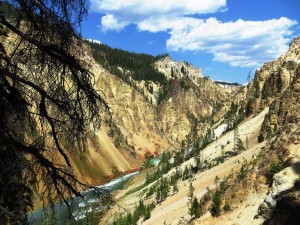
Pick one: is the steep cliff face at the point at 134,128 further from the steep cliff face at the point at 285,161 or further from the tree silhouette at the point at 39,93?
the tree silhouette at the point at 39,93

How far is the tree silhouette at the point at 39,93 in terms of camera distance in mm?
5449

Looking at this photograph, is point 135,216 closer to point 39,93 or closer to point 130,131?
point 39,93

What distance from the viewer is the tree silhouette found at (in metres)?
5.45

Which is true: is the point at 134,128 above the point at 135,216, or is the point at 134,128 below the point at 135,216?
above

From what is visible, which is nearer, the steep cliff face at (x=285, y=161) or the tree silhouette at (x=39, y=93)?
the tree silhouette at (x=39, y=93)

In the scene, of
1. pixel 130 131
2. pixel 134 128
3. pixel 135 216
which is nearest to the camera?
pixel 135 216

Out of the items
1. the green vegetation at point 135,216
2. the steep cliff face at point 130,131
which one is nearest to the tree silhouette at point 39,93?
the green vegetation at point 135,216

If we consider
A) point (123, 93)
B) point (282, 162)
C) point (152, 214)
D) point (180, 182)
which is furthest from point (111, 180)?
point (282, 162)

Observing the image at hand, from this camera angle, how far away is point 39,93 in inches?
223

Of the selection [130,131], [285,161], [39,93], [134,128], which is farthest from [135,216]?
[134,128]

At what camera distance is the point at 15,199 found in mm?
5766

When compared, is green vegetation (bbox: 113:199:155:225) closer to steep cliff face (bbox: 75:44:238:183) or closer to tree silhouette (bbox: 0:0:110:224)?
steep cliff face (bbox: 75:44:238:183)

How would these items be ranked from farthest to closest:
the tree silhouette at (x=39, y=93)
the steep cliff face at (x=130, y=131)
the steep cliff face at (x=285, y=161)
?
the steep cliff face at (x=130, y=131)
the steep cliff face at (x=285, y=161)
the tree silhouette at (x=39, y=93)

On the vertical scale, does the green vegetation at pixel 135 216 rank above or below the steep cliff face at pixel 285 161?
below
